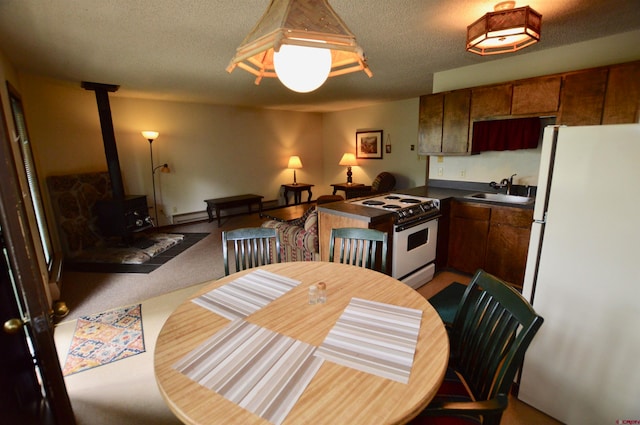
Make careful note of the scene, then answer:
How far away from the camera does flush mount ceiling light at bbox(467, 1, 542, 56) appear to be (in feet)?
5.91

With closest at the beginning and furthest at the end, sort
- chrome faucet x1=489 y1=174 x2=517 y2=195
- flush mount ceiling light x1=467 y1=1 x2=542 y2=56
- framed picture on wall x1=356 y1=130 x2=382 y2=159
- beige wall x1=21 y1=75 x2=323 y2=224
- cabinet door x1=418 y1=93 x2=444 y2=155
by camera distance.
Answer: flush mount ceiling light x1=467 y1=1 x2=542 y2=56 → chrome faucet x1=489 y1=174 x2=517 y2=195 → cabinet door x1=418 y1=93 x2=444 y2=155 → beige wall x1=21 y1=75 x2=323 y2=224 → framed picture on wall x1=356 y1=130 x2=382 y2=159

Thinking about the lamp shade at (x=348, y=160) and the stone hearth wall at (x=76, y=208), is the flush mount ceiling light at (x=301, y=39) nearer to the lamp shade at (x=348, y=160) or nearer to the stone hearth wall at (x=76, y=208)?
Answer: the stone hearth wall at (x=76, y=208)

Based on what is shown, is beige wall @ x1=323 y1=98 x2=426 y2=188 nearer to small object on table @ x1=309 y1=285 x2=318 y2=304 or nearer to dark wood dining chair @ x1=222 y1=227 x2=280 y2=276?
dark wood dining chair @ x1=222 y1=227 x2=280 y2=276

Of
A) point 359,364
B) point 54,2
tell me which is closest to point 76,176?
point 54,2

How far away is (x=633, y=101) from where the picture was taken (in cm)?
233

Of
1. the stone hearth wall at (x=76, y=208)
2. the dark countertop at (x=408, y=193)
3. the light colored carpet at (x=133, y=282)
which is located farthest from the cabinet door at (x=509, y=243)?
the stone hearth wall at (x=76, y=208)

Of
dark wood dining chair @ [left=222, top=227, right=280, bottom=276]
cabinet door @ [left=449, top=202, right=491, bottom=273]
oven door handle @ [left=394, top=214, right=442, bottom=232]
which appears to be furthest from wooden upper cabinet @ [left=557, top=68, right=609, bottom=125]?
dark wood dining chair @ [left=222, top=227, right=280, bottom=276]

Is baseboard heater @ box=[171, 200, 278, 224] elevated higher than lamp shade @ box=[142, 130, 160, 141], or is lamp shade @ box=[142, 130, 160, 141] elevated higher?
lamp shade @ box=[142, 130, 160, 141]

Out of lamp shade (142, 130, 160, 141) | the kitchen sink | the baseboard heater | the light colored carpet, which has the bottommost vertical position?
the light colored carpet

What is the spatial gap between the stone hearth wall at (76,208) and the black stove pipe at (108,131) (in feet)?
1.22

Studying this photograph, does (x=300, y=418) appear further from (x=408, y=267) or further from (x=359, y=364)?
(x=408, y=267)

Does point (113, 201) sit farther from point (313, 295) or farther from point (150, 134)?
point (313, 295)

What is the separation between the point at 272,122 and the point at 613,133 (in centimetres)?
636

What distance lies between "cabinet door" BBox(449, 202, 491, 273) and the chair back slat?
1.95 m
